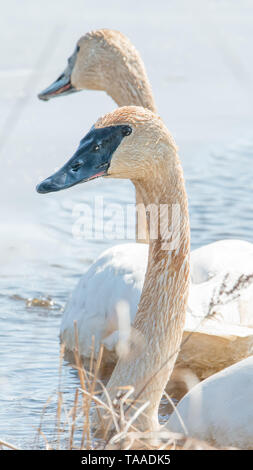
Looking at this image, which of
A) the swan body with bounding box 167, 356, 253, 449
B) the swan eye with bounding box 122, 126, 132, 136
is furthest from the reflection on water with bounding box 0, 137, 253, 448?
the swan eye with bounding box 122, 126, 132, 136

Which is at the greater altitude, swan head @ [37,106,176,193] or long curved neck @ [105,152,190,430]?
swan head @ [37,106,176,193]

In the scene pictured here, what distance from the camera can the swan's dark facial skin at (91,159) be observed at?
3.75 metres

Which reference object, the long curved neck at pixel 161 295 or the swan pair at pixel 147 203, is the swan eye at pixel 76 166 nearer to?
the swan pair at pixel 147 203

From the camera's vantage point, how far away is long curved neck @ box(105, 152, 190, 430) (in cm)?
381

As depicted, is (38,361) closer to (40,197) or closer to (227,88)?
(40,197)

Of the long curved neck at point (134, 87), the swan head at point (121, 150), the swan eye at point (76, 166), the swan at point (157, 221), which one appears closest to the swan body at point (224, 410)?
the swan at point (157, 221)

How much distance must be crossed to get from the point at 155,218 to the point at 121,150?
309mm

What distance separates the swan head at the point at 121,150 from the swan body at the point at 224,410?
0.89 m

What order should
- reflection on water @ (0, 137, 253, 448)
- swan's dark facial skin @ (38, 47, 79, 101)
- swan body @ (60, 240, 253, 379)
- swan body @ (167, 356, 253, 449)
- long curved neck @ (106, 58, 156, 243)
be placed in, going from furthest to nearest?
swan's dark facial skin @ (38, 47, 79, 101) → long curved neck @ (106, 58, 156, 243) → reflection on water @ (0, 137, 253, 448) → swan body @ (60, 240, 253, 379) → swan body @ (167, 356, 253, 449)

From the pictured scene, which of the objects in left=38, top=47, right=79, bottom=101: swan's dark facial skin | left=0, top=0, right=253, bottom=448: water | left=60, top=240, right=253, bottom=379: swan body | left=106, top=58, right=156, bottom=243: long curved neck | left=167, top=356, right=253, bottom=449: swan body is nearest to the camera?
left=167, top=356, right=253, bottom=449: swan body

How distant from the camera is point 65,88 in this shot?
6.57 metres

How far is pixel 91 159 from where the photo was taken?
149 inches

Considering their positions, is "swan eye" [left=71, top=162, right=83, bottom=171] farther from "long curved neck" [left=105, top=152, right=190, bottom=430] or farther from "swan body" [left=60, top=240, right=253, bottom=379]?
"swan body" [left=60, top=240, right=253, bottom=379]
